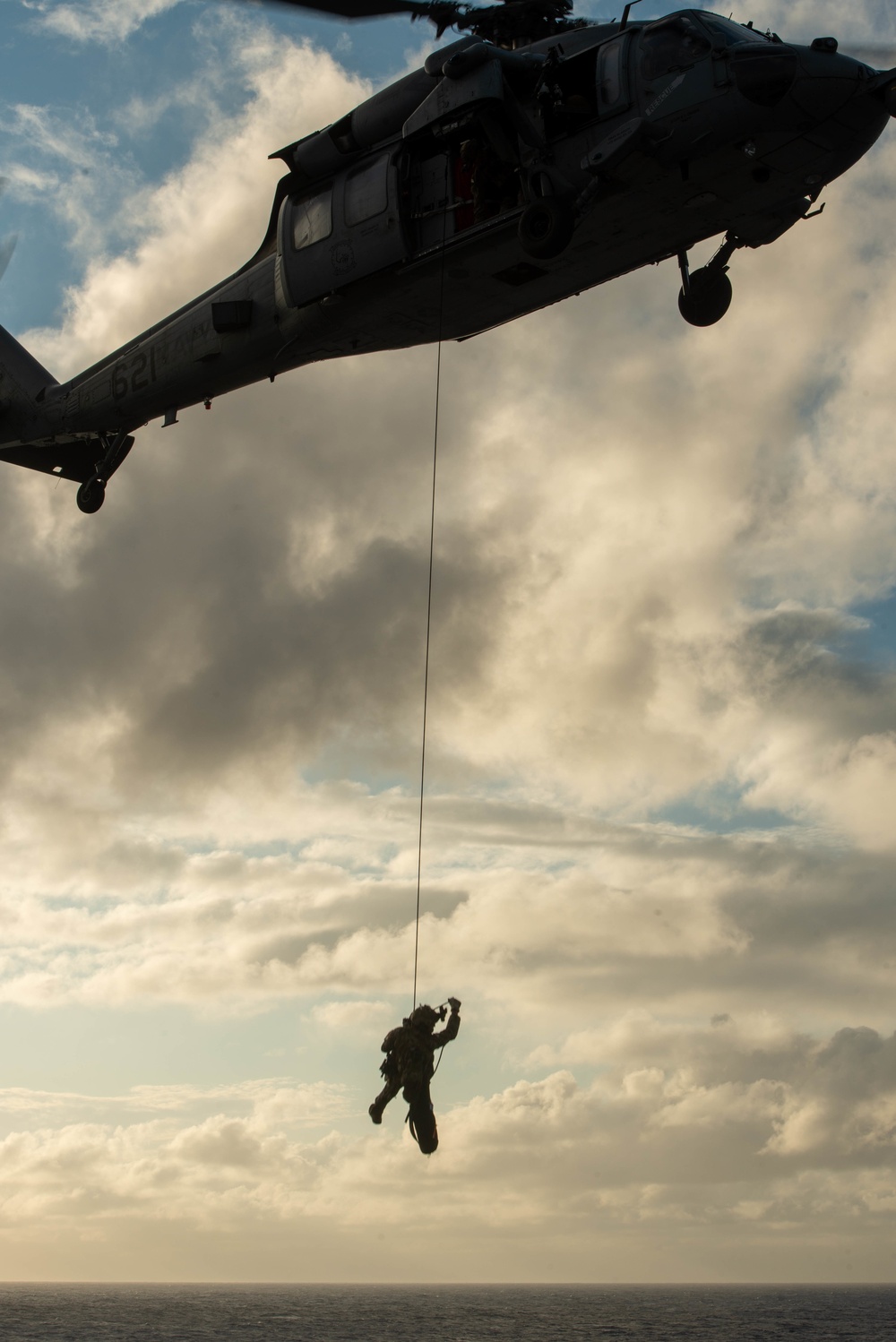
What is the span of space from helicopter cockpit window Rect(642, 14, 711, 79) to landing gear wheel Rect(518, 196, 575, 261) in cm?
216

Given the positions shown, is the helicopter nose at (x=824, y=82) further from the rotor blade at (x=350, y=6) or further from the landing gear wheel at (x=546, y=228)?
the rotor blade at (x=350, y=6)

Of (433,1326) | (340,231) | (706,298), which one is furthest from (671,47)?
(433,1326)

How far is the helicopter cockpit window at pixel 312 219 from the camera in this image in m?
20.8

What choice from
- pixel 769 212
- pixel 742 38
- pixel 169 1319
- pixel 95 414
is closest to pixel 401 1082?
pixel 769 212

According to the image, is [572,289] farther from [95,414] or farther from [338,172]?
[95,414]

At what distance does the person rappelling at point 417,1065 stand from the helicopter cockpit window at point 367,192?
1150 cm

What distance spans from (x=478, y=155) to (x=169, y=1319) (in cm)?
13216

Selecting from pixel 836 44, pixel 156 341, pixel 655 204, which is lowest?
pixel 655 204

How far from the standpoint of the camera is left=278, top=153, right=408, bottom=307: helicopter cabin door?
19.9m

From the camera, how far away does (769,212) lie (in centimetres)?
1884

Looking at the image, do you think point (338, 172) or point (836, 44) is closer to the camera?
point (836, 44)

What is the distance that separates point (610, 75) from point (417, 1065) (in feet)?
43.7

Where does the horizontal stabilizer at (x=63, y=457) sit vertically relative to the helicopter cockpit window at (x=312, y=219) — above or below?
above

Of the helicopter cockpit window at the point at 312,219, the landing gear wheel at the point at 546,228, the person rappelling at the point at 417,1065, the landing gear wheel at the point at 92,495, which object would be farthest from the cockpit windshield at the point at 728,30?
the landing gear wheel at the point at 92,495
